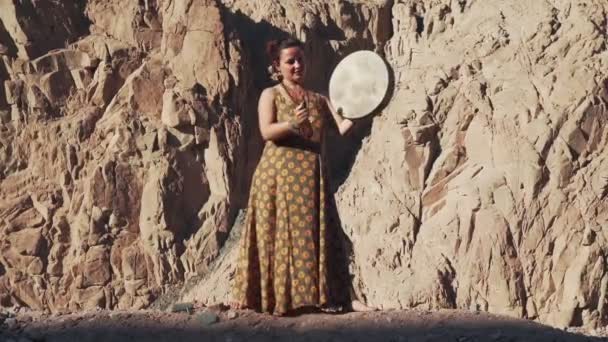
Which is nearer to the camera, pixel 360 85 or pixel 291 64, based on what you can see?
pixel 291 64

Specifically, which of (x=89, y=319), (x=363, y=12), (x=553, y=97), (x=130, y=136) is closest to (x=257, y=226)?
(x=89, y=319)

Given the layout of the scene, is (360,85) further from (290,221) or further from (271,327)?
(271,327)

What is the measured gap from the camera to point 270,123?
20.2 ft

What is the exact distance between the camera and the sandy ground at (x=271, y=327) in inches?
227

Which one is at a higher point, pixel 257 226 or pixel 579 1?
pixel 579 1

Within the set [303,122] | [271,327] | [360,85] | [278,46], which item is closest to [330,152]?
[360,85]

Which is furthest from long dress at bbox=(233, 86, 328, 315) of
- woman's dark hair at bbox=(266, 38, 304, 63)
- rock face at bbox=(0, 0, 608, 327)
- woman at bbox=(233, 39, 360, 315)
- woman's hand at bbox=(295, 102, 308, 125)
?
rock face at bbox=(0, 0, 608, 327)

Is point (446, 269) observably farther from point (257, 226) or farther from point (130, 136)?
point (257, 226)

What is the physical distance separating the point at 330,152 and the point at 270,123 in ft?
74.1

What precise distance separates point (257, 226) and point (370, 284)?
18231 mm

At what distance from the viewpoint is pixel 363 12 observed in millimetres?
30078

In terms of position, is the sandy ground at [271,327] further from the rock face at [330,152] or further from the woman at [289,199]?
the rock face at [330,152]

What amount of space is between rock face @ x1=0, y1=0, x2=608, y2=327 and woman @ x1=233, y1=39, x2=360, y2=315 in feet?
56.2

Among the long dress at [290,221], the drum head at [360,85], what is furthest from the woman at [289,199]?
the drum head at [360,85]
